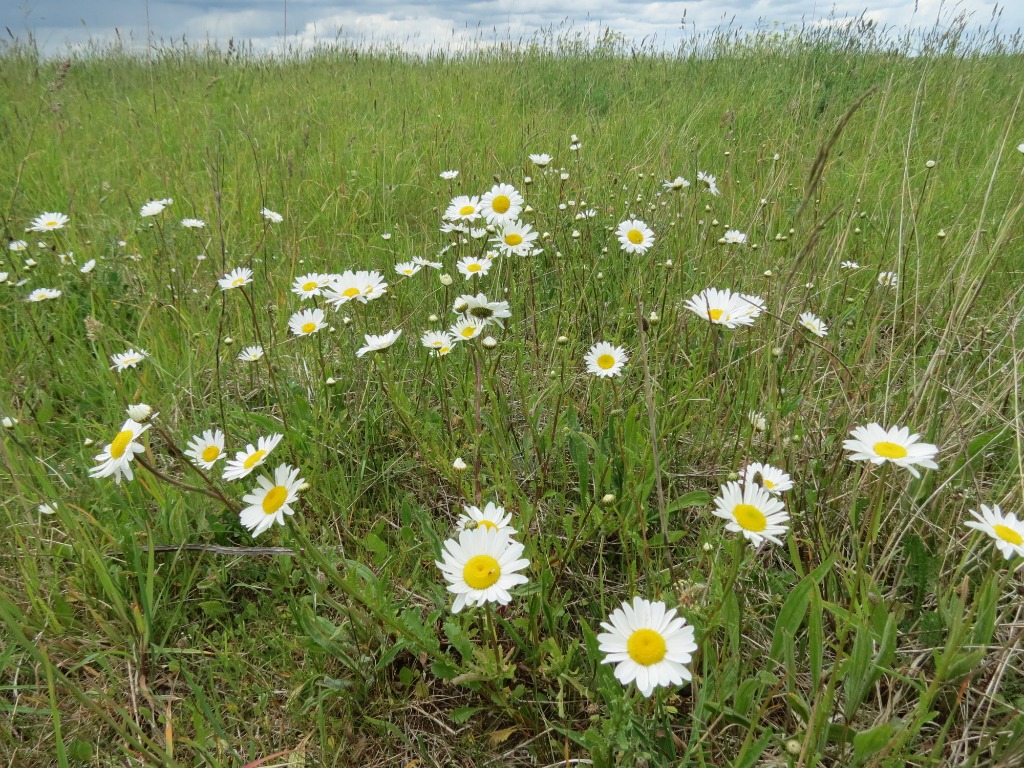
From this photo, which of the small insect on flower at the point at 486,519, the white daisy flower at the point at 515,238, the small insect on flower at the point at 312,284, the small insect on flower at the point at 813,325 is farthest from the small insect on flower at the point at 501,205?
the small insect on flower at the point at 486,519

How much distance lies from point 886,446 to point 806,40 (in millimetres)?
6392

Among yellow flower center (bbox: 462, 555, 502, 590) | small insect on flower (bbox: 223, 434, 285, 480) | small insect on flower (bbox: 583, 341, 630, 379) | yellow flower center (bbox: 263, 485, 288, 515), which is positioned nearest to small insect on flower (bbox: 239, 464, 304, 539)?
yellow flower center (bbox: 263, 485, 288, 515)

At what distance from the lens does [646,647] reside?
2.88ft

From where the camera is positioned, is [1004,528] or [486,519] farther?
[486,519]

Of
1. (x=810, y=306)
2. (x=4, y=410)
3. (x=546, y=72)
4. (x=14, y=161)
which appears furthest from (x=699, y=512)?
(x=546, y=72)

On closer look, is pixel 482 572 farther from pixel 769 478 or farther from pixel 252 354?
pixel 252 354

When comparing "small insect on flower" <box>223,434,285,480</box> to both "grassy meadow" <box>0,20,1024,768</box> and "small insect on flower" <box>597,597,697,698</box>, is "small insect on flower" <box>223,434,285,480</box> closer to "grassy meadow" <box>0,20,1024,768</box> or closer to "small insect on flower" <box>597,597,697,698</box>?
"grassy meadow" <box>0,20,1024,768</box>

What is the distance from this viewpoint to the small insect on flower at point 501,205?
2010 mm

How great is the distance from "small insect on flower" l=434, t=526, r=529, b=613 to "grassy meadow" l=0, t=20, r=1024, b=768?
Result: 2 cm

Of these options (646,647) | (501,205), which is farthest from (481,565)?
(501,205)

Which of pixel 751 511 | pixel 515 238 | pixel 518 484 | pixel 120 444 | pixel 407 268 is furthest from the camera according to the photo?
pixel 407 268

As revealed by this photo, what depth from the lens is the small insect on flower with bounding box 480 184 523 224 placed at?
6.59 ft

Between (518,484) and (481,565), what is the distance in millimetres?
609

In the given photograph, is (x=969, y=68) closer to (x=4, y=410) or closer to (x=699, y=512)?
(x=699, y=512)
